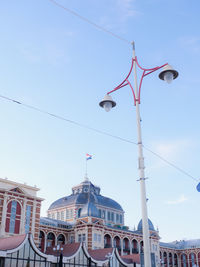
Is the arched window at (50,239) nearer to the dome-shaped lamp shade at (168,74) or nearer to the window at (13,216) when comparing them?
the window at (13,216)

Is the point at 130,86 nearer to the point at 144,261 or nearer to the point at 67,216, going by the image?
the point at 144,261

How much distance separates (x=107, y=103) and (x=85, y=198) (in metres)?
73.3

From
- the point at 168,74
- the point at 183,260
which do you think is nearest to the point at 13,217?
the point at 168,74

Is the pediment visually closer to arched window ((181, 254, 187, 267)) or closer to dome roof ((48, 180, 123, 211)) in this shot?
dome roof ((48, 180, 123, 211))

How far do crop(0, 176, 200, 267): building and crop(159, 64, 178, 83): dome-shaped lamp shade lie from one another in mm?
24840

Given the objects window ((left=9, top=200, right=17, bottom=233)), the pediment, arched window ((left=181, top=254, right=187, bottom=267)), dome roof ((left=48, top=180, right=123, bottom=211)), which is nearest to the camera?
window ((left=9, top=200, right=17, bottom=233))

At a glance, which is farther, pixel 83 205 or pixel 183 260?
pixel 183 260

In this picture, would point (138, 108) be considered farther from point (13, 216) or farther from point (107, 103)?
point (13, 216)

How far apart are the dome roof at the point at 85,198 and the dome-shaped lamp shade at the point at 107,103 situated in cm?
7154

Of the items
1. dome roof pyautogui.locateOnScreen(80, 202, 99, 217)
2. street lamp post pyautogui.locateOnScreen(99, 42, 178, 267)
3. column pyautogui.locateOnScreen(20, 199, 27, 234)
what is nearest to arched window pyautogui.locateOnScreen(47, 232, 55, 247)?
dome roof pyautogui.locateOnScreen(80, 202, 99, 217)

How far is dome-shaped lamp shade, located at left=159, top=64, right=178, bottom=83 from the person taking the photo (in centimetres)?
1557

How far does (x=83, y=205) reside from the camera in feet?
280

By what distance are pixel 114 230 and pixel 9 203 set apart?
97.0ft

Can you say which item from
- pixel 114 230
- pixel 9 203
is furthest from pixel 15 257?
pixel 114 230
